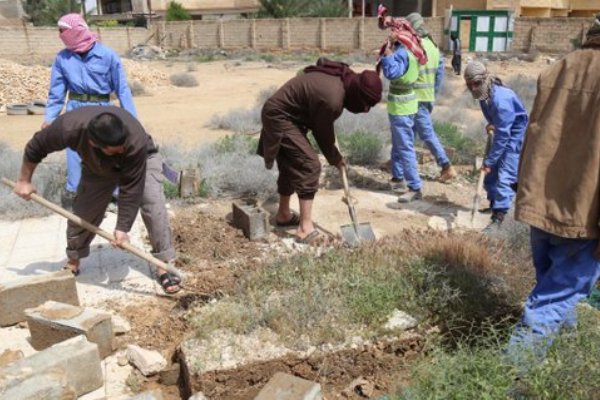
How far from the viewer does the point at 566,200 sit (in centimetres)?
266

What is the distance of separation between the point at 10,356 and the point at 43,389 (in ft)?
2.37

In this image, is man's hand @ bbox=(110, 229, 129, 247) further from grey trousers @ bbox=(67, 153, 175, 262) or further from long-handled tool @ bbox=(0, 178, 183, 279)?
grey trousers @ bbox=(67, 153, 175, 262)

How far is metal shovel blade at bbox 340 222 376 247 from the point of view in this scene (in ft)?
15.6

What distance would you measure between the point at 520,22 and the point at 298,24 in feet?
42.2

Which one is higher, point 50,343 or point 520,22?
point 520,22

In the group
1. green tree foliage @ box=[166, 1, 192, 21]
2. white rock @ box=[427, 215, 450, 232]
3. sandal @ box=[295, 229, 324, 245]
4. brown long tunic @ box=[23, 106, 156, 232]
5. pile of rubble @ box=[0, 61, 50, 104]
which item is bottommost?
white rock @ box=[427, 215, 450, 232]

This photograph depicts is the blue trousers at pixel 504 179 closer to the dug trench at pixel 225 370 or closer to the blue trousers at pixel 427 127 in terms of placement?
the blue trousers at pixel 427 127

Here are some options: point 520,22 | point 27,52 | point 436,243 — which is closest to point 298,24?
point 520,22

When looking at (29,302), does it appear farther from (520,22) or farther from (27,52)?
(27,52)

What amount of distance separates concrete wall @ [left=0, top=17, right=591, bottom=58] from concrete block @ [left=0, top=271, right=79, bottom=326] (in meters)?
28.6

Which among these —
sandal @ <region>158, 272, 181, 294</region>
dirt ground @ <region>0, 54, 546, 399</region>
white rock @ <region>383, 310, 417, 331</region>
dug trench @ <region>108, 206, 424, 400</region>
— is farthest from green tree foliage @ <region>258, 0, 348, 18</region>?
white rock @ <region>383, 310, 417, 331</region>

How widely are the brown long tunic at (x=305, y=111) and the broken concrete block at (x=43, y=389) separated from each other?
2640mm

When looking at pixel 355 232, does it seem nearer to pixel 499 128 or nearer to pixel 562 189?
pixel 499 128

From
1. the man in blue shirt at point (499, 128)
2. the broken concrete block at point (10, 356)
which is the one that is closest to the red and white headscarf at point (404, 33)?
the man in blue shirt at point (499, 128)
